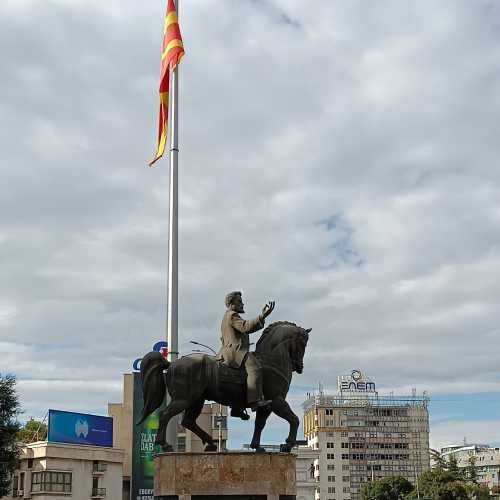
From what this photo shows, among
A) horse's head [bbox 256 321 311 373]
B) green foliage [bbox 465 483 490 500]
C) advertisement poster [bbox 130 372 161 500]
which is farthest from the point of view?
green foliage [bbox 465 483 490 500]

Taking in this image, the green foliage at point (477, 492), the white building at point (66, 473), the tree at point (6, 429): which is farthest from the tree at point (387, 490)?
the tree at point (6, 429)

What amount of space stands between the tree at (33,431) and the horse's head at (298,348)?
4894 centimetres

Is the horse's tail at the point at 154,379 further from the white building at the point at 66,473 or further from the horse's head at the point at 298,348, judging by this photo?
the white building at the point at 66,473

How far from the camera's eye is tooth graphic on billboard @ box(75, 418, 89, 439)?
58.9m

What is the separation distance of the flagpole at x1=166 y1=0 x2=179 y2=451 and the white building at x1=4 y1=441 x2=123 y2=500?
37659 mm

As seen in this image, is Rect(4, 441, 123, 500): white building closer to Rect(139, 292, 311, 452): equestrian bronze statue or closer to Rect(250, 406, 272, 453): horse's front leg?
Rect(139, 292, 311, 452): equestrian bronze statue

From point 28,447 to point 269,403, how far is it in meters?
43.7

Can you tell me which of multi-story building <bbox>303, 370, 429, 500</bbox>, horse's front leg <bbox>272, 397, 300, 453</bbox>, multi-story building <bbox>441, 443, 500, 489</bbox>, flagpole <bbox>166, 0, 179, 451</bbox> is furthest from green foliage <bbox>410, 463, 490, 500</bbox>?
horse's front leg <bbox>272, 397, 300, 453</bbox>

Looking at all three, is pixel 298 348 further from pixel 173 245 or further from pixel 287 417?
pixel 173 245

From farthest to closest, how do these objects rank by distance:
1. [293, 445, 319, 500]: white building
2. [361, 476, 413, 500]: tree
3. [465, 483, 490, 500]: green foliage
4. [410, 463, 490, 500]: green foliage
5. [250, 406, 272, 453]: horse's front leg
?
[361, 476, 413, 500]: tree
[293, 445, 319, 500]: white building
[465, 483, 490, 500]: green foliage
[410, 463, 490, 500]: green foliage
[250, 406, 272, 453]: horse's front leg

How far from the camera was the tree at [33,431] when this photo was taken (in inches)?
2474

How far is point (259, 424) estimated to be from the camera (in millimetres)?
17000

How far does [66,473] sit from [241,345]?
43727mm

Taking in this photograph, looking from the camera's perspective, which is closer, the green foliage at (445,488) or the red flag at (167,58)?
the red flag at (167,58)
